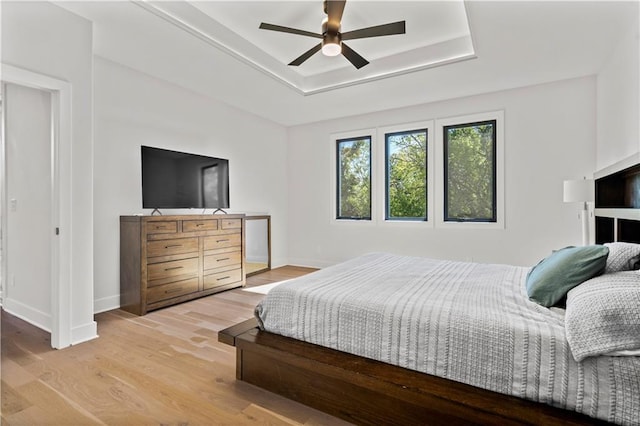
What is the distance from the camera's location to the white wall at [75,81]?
2439 mm

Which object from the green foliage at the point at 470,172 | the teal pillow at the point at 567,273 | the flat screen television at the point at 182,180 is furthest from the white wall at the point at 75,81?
the green foliage at the point at 470,172

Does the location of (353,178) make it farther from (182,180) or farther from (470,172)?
(182,180)

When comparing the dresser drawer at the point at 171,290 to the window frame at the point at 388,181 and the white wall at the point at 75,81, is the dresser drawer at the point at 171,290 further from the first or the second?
the window frame at the point at 388,181

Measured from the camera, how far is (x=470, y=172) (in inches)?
183

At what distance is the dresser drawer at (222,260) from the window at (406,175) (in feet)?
7.95

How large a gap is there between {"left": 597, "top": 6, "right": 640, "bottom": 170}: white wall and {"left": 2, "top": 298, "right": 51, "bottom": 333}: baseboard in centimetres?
515

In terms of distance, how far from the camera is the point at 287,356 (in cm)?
Result: 179

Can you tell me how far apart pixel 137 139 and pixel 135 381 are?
2.69 metres

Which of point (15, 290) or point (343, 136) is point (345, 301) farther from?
point (343, 136)

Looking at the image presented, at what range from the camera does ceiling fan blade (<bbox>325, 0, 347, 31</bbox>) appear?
234cm

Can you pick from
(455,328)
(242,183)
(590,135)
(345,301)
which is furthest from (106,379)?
(590,135)

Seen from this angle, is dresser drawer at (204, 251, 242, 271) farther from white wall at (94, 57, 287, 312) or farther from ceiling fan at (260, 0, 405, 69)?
ceiling fan at (260, 0, 405, 69)

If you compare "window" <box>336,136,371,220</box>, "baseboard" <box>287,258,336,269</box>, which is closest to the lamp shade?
"window" <box>336,136,371,220</box>

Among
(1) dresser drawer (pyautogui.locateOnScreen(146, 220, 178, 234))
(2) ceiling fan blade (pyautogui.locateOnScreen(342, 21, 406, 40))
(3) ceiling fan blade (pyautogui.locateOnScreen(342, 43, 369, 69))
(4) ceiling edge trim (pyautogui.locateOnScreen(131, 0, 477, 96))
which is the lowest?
(1) dresser drawer (pyautogui.locateOnScreen(146, 220, 178, 234))
